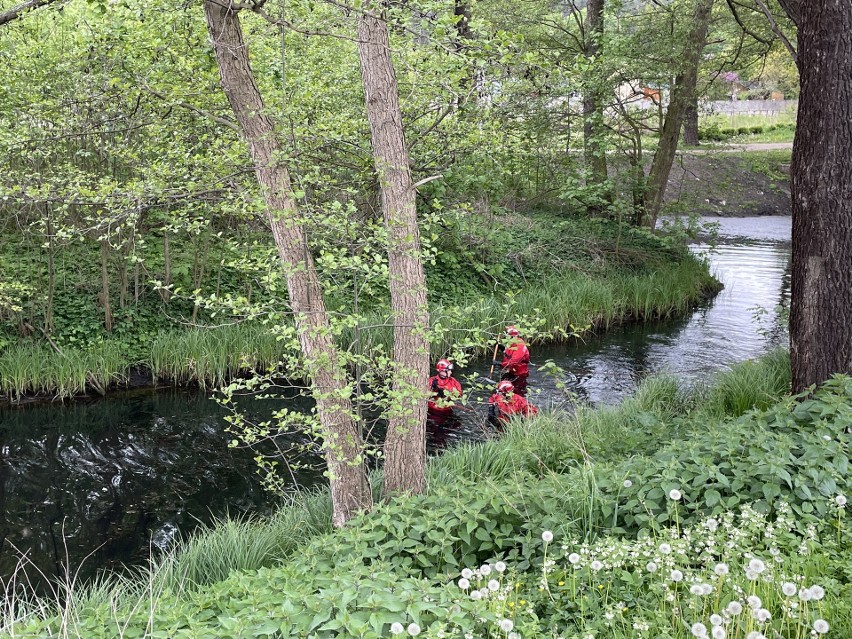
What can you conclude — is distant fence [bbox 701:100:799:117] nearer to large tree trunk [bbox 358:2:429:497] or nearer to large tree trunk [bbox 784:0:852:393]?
large tree trunk [bbox 784:0:852:393]

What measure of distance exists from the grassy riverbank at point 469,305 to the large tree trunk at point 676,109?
0.86 meters

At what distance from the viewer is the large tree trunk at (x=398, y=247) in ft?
16.5

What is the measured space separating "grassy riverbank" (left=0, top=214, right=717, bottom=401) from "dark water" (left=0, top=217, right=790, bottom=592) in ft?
1.31

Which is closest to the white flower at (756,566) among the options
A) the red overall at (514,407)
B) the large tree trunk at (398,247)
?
the large tree trunk at (398,247)

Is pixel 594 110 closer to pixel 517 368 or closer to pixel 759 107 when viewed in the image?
pixel 517 368

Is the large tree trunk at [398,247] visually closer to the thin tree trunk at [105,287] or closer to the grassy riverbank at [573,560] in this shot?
the grassy riverbank at [573,560]

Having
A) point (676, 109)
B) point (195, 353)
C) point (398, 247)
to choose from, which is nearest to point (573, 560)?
point (398, 247)

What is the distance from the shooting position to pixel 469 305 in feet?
26.8

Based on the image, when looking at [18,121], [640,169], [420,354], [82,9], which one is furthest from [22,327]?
[640,169]

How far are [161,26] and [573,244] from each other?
10030 mm

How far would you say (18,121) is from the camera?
8.59m

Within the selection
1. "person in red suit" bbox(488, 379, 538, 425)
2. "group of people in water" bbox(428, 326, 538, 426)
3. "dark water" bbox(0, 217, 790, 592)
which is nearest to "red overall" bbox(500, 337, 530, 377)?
"group of people in water" bbox(428, 326, 538, 426)

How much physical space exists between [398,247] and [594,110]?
10571 mm

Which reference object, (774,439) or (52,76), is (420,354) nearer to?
(774,439)
